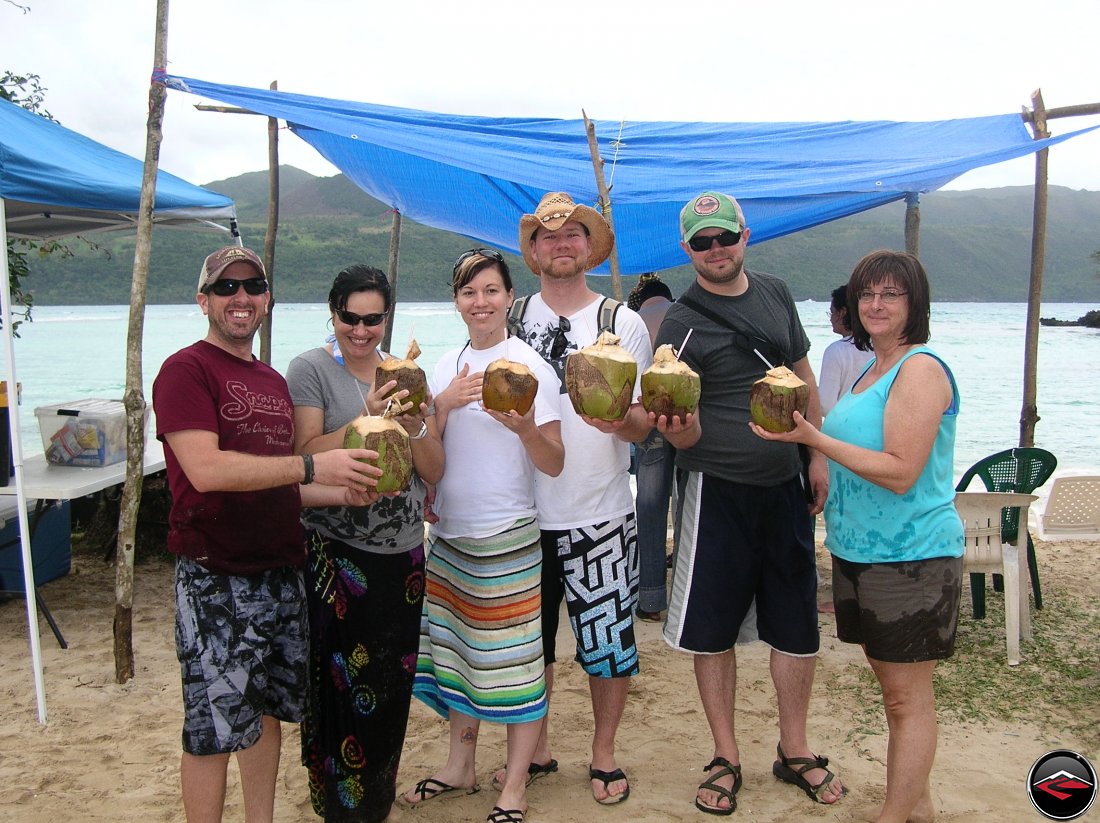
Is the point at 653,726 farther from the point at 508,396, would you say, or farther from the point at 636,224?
the point at 636,224

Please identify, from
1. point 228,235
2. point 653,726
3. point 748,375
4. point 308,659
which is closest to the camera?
point 308,659

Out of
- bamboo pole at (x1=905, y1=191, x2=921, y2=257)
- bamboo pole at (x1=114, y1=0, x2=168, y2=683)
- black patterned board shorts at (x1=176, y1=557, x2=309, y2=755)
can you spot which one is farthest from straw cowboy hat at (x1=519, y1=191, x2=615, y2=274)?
bamboo pole at (x1=905, y1=191, x2=921, y2=257)

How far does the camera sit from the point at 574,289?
2.57 metres

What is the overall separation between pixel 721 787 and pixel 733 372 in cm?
133

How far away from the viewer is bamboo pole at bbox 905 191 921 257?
493cm

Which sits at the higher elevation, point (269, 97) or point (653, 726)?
point (269, 97)

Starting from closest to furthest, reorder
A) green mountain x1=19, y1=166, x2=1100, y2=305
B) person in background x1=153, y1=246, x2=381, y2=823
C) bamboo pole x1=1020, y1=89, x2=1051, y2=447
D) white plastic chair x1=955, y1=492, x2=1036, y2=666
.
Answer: person in background x1=153, y1=246, x2=381, y2=823
white plastic chair x1=955, y1=492, x2=1036, y2=666
bamboo pole x1=1020, y1=89, x2=1051, y2=447
green mountain x1=19, y1=166, x2=1100, y2=305

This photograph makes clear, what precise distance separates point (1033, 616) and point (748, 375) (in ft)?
9.98

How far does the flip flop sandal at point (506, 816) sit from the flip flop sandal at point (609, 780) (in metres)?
0.31

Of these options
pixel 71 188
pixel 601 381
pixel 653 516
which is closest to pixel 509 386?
pixel 601 381

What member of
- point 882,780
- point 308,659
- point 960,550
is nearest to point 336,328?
point 308,659

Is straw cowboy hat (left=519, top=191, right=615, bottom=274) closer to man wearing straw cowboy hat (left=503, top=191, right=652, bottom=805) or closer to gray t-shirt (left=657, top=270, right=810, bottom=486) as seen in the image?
man wearing straw cowboy hat (left=503, top=191, right=652, bottom=805)

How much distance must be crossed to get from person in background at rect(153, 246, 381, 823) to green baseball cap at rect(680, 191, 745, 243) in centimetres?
123

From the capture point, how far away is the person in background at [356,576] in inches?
87.7
